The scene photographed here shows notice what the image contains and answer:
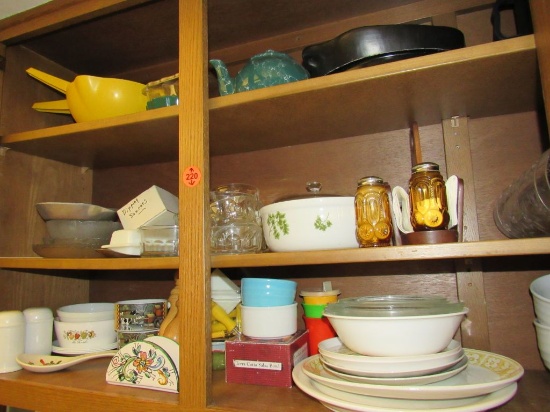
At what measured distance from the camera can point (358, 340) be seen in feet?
2.17

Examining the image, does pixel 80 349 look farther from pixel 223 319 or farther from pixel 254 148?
pixel 254 148

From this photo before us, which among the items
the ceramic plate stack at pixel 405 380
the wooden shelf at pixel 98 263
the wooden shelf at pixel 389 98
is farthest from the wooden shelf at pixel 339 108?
the ceramic plate stack at pixel 405 380

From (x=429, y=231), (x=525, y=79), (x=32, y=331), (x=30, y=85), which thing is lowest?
(x=32, y=331)

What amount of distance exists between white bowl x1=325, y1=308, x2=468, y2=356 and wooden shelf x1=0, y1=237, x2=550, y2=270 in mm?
100

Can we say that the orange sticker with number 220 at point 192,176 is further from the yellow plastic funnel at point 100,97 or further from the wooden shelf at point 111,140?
the yellow plastic funnel at point 100,97

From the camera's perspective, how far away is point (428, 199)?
2.28 ft

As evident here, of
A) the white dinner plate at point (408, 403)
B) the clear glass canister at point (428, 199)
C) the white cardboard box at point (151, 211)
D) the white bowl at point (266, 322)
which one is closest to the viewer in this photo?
the white dinner plate at point (408, 403)

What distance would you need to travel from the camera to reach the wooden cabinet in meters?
0.72

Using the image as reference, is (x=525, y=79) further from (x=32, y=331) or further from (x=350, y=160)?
(x=32, y=331)

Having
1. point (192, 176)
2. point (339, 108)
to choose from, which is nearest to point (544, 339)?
point (339, 108)

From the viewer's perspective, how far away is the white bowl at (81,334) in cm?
96

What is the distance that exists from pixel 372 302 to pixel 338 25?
75 centimetres

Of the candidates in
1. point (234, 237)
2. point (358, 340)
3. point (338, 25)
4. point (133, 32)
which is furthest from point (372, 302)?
point (133, 32)

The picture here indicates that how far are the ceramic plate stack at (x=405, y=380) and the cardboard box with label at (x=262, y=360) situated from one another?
0.06 meters
